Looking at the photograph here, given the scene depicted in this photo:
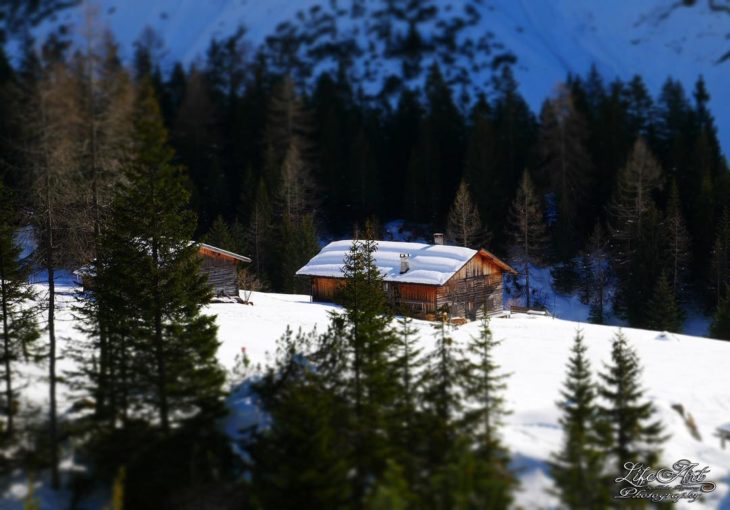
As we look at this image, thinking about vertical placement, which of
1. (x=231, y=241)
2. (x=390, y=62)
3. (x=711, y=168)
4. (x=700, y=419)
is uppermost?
(x=390, y=62)

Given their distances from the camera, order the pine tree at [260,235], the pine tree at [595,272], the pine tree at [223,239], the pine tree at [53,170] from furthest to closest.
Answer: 1. the pine tree at [260,235]
2. the pine tree at [595,272]
3. the pine tree at [223,239]
4. the pine tree at [53,170]

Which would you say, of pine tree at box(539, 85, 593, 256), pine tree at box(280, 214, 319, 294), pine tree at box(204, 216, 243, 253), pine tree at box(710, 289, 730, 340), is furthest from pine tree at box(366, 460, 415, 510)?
pine tree at box(539, 85, 593, 256)

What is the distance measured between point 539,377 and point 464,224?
2799cm

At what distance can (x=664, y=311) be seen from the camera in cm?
4653

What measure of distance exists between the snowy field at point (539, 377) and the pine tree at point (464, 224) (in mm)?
13376

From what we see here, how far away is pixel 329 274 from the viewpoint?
146 feet

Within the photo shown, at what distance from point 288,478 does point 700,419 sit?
15.3m

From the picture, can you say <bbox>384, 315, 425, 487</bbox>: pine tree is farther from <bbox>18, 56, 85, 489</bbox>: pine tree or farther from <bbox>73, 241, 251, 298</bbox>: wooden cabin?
<bbox>73, 241, 251, 298</bbox>: wooden cabin

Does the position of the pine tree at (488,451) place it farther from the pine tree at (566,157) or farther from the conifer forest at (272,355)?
the pine tree at (566,157)

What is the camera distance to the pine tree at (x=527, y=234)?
54500mm

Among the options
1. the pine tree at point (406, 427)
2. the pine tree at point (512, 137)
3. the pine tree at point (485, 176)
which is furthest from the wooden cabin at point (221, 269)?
the pine tree at point (512, 137)

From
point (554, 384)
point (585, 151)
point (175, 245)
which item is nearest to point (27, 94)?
point (175, 245)

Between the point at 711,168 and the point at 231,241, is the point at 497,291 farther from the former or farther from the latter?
the point at 711,168

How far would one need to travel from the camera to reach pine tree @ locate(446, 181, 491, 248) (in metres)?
53.9
